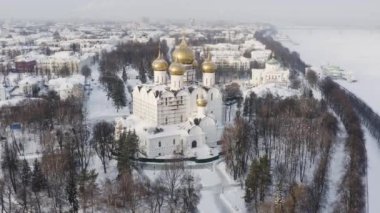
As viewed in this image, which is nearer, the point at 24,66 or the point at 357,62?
the point at 24,66

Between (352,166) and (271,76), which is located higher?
(271,76)

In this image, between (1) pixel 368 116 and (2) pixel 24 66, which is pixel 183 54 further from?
(2) pixel 24 66

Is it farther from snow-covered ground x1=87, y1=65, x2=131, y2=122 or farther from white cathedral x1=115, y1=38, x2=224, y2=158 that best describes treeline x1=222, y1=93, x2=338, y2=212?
snow-covered ground x1=87, y1=65, x2=131, y2=122

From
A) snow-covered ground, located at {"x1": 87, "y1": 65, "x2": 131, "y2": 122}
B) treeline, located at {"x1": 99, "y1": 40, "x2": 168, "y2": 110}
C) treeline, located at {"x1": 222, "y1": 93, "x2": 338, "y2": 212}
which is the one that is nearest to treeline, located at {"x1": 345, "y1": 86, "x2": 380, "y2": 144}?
treeline, located at {"x1": 222, "y1": 93, "x2": 338, "y2": 212}

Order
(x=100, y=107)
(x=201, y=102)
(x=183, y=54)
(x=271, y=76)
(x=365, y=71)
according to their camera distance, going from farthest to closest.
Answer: (x=365, y=71)
(x=271, y=76)
(x=100, y=107)
(x=183, y=54)
(x=201, y=102)

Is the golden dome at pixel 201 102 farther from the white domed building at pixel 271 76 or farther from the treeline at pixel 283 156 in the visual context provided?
the white domed building at pixel 271 76

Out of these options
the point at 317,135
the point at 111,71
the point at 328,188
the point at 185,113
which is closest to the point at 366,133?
the point at 317,135

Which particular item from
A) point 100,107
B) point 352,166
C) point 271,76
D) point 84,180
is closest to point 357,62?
point 271,76

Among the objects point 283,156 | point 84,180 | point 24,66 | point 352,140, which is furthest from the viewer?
point 24,66
